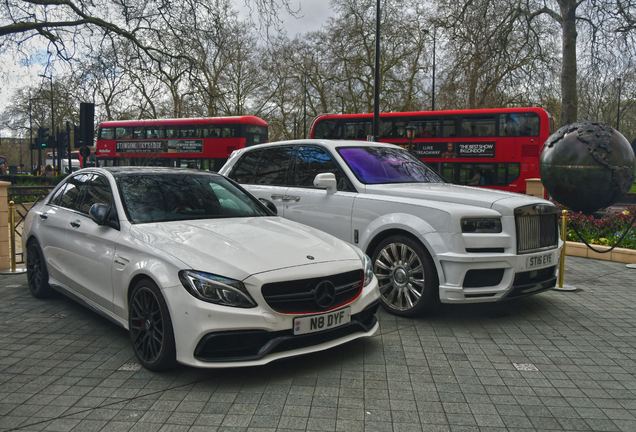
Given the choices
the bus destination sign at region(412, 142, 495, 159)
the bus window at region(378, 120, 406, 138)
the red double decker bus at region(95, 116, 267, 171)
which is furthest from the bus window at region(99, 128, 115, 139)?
the bus destination sign at region(412, 142, 495, 159)

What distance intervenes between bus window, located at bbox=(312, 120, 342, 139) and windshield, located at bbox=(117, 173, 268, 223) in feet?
56.2

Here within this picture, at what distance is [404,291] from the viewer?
5262 mm

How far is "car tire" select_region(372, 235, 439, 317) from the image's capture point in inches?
200

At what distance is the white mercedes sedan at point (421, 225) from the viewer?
4.95 m

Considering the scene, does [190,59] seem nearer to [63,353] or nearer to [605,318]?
[63,353]

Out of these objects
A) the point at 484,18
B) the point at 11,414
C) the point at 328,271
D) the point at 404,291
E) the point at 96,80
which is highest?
the point at 484,18

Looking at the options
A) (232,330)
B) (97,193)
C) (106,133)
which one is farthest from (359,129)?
(232,330)

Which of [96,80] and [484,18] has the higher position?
[484,18]

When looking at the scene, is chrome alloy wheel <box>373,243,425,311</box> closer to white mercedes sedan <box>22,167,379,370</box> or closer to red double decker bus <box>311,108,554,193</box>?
white mercedes sedan <box>22,167,379,370</box>

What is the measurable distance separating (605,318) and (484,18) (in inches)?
460

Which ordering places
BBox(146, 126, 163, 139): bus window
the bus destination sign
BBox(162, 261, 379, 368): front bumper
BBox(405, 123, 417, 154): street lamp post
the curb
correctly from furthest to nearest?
BBox(146, 126, 163, 139): bus window
BBox(405, 123, 417, 154): street lamp post
the bus destination sign
the curb
BBox(162, 261, 379, 368): front bumper

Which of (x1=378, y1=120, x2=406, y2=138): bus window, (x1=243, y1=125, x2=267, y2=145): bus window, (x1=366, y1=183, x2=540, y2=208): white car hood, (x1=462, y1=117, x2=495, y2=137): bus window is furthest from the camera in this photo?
(x1=243, y1=125, x2=267, y2=145): bus window

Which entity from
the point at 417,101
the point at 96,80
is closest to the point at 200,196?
the point at 96,80

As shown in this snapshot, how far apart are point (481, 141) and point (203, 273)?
58.9 feet
